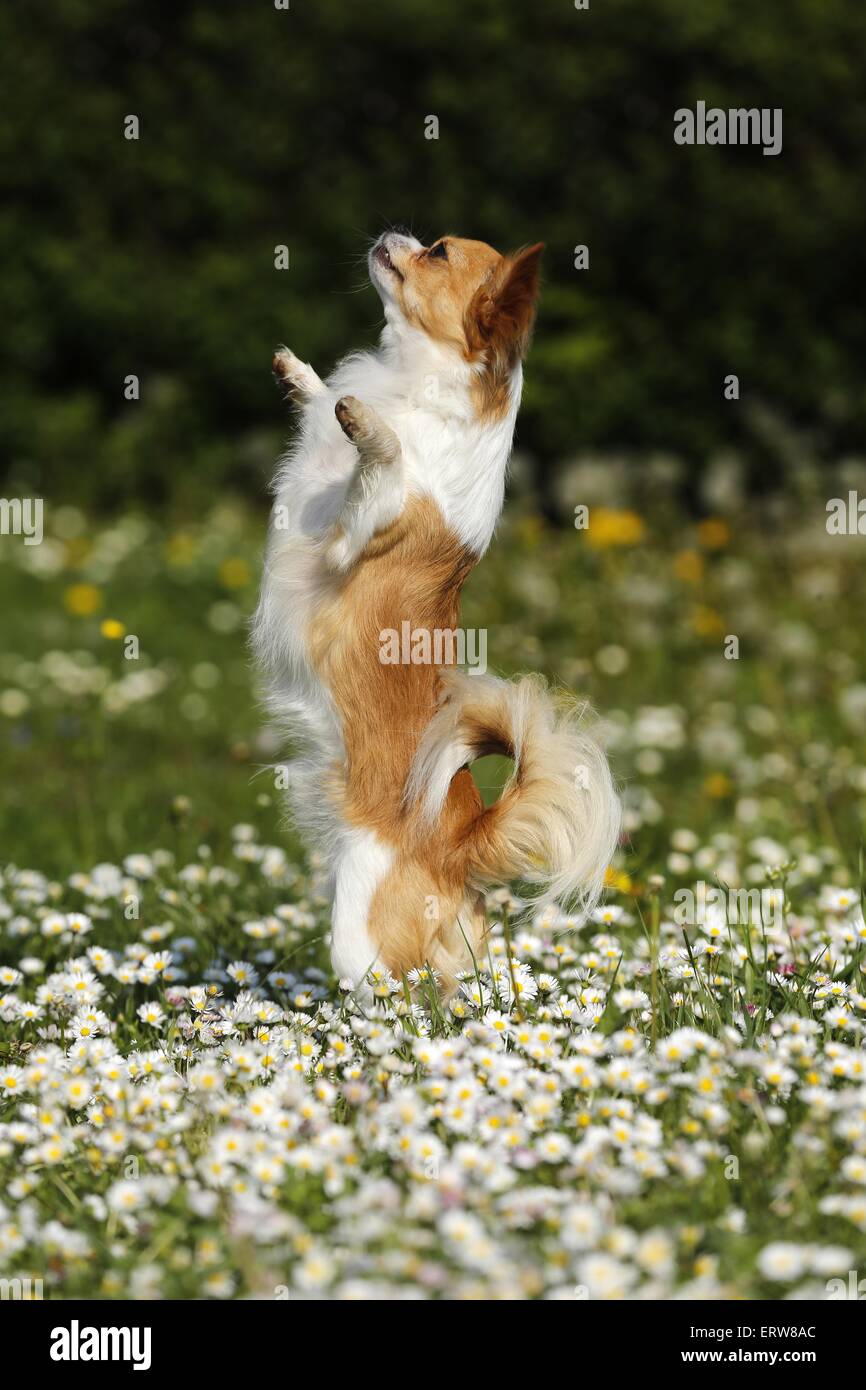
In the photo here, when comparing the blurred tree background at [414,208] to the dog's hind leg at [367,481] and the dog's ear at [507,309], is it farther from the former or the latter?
the dog's hind leg at [367,481]

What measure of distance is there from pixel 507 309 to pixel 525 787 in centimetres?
97

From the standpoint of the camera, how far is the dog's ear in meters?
2.92

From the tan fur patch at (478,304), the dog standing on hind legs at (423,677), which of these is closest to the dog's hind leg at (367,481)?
the dog standing on hind legs at (423,677)

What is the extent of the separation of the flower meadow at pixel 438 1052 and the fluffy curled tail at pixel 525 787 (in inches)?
8.8

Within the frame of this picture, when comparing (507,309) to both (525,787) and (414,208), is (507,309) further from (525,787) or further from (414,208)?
(414,208)

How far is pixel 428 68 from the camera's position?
9.32 meters

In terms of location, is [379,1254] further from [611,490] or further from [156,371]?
[156,371]

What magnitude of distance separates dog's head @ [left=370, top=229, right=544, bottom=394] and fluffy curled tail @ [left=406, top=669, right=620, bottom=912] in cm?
68

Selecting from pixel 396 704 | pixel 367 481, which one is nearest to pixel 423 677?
pixel 396 704

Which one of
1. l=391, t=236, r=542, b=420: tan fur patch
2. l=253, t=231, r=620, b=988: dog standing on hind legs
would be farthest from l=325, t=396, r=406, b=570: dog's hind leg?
l=391, t=236, r=542, b=420: tan fur patch

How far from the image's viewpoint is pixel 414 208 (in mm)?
9008

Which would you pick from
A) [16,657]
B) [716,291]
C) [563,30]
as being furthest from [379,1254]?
[563,30]

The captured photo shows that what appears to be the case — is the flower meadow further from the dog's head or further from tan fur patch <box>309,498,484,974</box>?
the dog's head

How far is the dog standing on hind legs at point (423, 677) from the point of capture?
2.95 m
